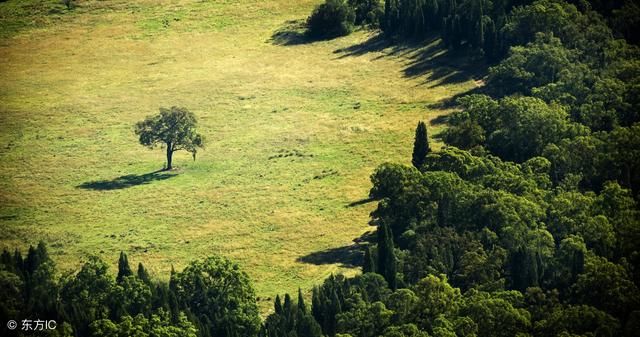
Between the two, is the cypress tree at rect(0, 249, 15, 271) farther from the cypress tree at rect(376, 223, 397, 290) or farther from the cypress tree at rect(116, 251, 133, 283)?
the cypress tree at rect(376, 223, 397, 290)

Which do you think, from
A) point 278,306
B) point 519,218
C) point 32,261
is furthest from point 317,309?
point 32,261

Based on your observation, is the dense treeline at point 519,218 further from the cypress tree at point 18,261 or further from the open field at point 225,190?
the cypress tree at point 18,261

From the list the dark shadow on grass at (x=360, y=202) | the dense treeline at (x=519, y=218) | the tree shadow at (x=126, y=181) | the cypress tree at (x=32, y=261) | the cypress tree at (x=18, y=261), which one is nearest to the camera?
the dense treeline at (x=519, y=218)

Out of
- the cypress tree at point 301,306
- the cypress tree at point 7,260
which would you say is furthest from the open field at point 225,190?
the cypress tree at point 301,306

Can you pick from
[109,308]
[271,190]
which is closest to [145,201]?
[271,190]

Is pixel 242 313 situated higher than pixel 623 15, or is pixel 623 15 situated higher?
pixel 623 15

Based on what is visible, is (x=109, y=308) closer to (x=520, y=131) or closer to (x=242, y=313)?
(x=242, y=313)
